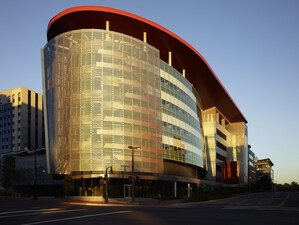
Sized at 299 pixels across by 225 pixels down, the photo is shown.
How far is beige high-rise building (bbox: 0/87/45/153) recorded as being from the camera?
136 metres

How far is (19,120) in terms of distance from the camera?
13712cm

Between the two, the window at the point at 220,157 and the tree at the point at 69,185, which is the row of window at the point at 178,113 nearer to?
the tree at the point at 69,185

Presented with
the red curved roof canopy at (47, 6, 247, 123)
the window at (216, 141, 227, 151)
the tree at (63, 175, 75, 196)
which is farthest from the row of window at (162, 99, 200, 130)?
the window at (216, 141, 227, 151)

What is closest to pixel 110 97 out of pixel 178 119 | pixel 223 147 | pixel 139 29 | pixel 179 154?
pixel 139 29

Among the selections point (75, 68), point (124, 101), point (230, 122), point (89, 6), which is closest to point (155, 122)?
point (124, 101)

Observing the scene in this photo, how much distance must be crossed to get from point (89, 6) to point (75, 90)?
14.9 metres

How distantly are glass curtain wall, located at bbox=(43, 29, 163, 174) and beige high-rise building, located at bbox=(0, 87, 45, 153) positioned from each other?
260 ft

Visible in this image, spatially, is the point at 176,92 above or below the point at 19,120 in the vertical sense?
below

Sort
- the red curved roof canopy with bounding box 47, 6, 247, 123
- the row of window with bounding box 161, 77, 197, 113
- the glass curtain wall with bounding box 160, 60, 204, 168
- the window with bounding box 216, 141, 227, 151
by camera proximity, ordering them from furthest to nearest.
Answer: the window with bounding box 216, 141, 227, 151 → the row of window with bounding box 161, 77, 197, 113 → the glass curtain wall with bounding box 160, 60, 204, 168 → the red curved roof canopy with bounding box 47, 6, 247, 123

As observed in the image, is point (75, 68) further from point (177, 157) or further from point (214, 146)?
point (214, 146)

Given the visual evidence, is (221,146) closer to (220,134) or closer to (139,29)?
(220,134)

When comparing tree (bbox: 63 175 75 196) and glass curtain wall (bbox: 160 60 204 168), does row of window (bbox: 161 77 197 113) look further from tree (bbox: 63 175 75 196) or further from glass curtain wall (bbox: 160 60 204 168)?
tree (bbox: 63 175 75 196)

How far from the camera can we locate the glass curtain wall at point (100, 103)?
56.7 metres

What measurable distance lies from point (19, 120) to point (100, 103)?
91648 mm
